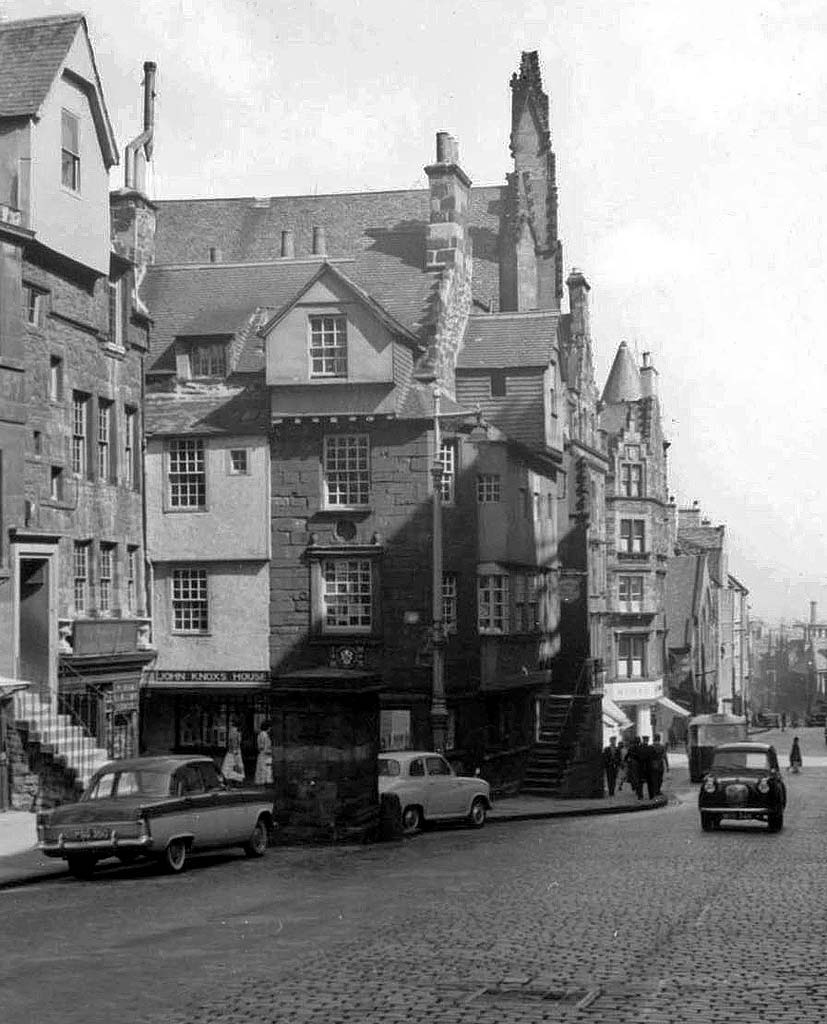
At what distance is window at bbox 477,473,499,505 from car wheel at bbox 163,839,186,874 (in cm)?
2510

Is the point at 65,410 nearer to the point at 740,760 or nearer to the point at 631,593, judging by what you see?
the point at 740,760

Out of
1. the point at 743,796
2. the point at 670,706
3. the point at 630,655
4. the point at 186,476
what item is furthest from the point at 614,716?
the point at 743,796

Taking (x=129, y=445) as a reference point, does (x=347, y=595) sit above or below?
below

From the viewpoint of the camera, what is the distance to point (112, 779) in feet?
78.2

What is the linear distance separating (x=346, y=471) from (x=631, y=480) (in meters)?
38.6

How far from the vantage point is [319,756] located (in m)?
28.1

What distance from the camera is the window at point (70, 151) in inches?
1489

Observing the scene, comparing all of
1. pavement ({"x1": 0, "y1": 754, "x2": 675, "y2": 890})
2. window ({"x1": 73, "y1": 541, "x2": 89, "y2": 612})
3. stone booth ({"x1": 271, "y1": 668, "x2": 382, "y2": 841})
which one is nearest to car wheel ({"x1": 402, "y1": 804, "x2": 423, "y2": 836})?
stone booth ({"x1": 271, "y1": 668, "x2": 382, "y2": 841})

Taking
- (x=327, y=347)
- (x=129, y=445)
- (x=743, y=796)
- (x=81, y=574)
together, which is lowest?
(x=743, y=796)

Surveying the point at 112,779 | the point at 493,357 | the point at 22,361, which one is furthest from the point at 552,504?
the point at 112,779

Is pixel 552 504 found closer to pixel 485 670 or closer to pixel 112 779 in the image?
pixel 485 670

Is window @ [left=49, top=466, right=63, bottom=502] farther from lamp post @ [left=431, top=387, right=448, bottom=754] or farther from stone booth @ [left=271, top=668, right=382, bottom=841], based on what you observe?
stone booth @ [left=271, top=668, right=382, bottom=841]

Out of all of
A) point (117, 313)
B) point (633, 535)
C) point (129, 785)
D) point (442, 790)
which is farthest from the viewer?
point (633, 535)

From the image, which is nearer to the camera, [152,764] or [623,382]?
[152,764]
